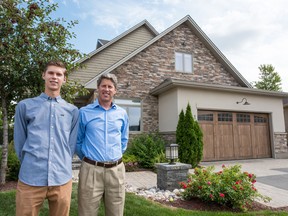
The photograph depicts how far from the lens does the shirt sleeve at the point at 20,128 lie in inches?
74.3

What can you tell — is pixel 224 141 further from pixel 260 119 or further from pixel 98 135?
pixel 98 135

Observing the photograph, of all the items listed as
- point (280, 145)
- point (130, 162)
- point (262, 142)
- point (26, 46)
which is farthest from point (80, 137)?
point (280, 145)

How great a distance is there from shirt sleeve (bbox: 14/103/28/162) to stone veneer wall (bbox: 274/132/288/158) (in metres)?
11.6

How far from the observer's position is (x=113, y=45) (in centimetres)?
1370

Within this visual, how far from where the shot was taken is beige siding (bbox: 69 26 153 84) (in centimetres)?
1222

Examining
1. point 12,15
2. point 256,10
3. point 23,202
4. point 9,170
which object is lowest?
point 9,170

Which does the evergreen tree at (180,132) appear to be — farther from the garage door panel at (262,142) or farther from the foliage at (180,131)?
the garage door panel at (262,142)

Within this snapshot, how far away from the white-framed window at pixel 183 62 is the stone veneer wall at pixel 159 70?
20 centimetres

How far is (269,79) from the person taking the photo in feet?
96.4

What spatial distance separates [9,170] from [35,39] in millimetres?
3455

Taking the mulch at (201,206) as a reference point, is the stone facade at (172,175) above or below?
above

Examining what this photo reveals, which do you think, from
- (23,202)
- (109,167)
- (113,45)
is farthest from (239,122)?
(23,202)

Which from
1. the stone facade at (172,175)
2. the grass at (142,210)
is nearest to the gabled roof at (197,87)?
the stone facade at (172,175)

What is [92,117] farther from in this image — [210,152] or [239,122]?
[239,122]
